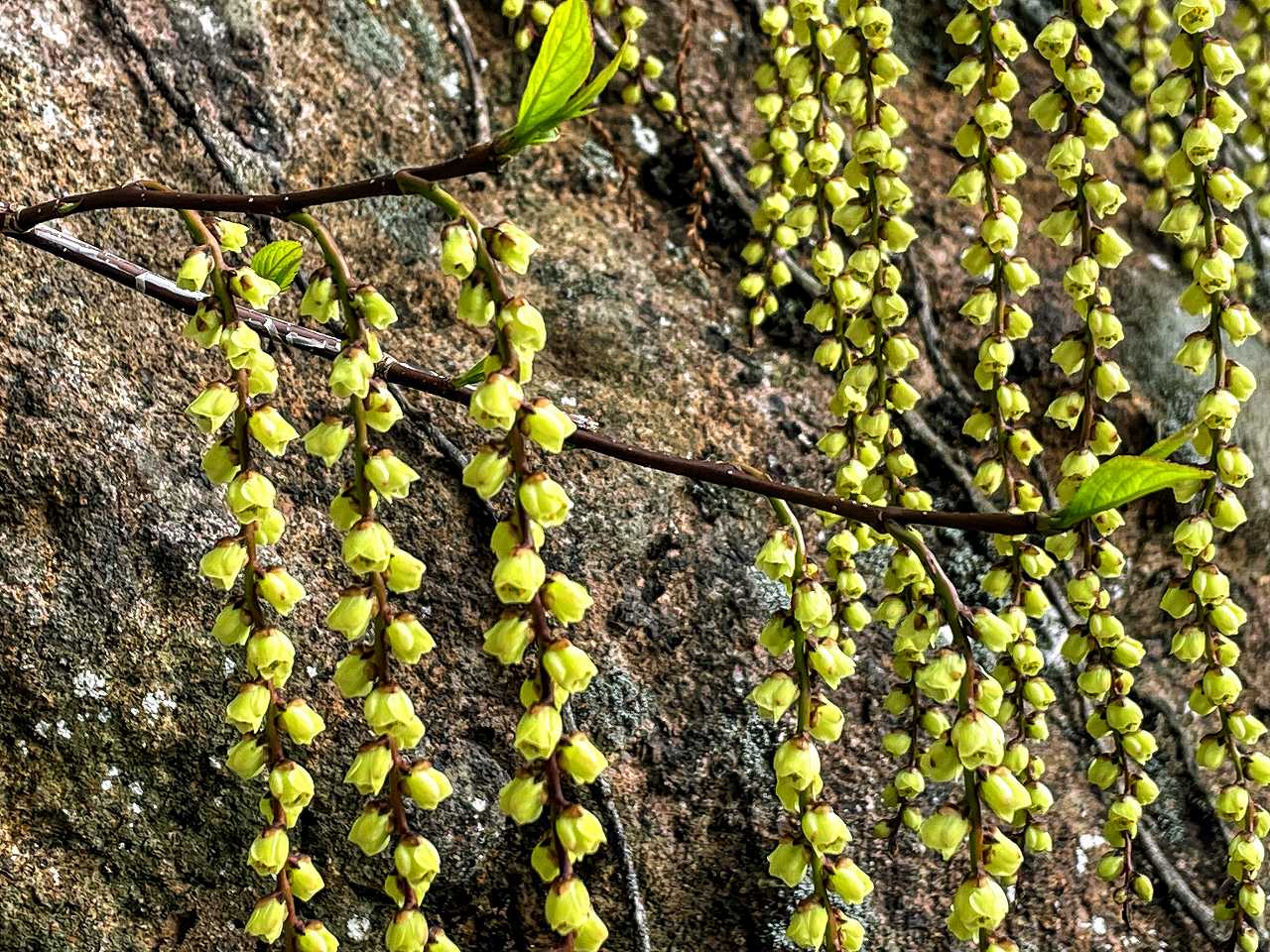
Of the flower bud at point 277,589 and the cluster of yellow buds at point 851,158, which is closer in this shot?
the flower bud at point 277,589

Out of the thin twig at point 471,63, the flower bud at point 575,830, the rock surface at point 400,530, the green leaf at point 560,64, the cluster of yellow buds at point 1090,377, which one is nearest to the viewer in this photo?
the green leaf at point 560,64

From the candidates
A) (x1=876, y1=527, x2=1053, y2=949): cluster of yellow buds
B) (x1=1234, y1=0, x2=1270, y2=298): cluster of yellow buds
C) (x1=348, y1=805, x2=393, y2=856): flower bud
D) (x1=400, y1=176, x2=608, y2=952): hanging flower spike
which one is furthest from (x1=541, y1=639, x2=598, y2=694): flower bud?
(x1=1234, y1=0, x2=1270, y2=298): cluster of yellow buds

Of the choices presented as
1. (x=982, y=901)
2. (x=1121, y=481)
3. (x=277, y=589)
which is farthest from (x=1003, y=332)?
(x=277, y=589)

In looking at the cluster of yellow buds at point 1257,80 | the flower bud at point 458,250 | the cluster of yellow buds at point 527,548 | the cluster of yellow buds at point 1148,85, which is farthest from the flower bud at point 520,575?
the cluster of yellow buds at point 1148,85

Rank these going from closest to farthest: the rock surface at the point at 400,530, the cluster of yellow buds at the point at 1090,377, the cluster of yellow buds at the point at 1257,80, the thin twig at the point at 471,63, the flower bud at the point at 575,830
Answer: the flower bud at the point at 575,830 → the cluster of yellow buds at the point at 1090,377 → the rock surface at the point at 400,530 → the cluster of yellow buds at the point at 1257,80 → the thin twig at the point at 471,63

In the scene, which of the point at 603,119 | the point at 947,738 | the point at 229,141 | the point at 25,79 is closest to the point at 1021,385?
the point at 603,119

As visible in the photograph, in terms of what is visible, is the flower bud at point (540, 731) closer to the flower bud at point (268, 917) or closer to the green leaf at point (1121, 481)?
the flower bud at point (268, 917)
